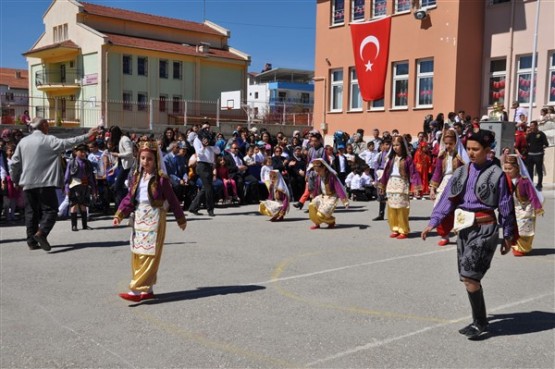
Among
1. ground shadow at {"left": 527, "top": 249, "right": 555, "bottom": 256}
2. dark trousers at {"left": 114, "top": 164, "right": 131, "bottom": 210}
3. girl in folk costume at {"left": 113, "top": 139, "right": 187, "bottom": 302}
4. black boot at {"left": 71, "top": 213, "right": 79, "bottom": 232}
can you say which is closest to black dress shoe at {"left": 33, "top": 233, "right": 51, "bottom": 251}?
black boot at {"left": 71, "top": 213, "right": 79, "bottom": 232}

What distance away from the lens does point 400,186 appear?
11133mm

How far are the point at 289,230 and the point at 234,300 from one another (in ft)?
17.4

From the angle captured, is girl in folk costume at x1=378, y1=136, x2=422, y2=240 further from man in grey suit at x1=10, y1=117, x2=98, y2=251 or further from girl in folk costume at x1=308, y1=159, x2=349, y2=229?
man in grey suit at x1=10, y1=117, x2=98, y2=251

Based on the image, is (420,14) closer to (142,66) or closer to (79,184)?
(79,184)

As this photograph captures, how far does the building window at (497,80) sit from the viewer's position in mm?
24984

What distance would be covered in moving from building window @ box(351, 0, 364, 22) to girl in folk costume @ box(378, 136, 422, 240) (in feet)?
60.9

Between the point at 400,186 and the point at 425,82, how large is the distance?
640 inches

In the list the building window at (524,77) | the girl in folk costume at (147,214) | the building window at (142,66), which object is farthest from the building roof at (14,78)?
the girl in folk costume at (147,214)

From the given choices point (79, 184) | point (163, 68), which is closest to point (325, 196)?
point (79, 184)

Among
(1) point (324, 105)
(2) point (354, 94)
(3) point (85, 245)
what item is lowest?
(3) point (85, 245)

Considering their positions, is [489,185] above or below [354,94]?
below

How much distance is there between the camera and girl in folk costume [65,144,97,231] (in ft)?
38.7

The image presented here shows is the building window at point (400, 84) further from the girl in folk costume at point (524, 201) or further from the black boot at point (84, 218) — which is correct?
the black boot at point (84, 218)

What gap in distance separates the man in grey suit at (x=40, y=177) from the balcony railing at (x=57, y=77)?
138 feet
